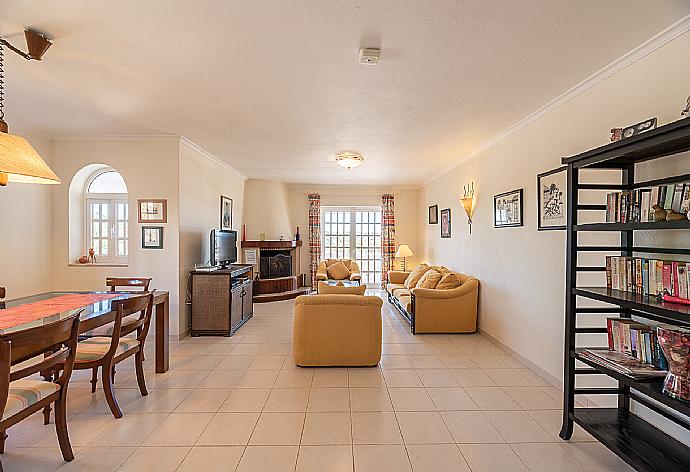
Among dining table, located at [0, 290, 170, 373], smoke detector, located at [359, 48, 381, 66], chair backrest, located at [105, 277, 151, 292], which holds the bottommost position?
dining table, located at [0, 290, 170, 373]

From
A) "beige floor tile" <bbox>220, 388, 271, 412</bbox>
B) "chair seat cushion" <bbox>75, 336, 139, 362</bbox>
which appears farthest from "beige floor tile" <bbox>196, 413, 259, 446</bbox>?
"chair seat cushion" <bbox>75, 336, 139, 362</bbox>

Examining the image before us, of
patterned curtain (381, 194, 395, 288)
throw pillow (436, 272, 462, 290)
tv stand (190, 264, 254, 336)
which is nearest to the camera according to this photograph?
tv stand (190, 264, 254, 336)

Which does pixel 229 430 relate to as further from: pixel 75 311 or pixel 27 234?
pixel 27 234

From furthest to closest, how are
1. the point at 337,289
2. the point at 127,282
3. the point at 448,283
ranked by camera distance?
the point at 337,289 < the point at 448,283 < the point at 127,282

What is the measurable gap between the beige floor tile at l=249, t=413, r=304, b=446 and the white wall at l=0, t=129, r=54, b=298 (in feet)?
12.4

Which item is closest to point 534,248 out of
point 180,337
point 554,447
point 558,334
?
point 558,334

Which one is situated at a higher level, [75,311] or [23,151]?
[23,151]

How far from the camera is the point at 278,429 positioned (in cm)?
296

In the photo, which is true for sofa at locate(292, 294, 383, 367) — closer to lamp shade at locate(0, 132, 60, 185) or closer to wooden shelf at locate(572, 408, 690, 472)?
wooden shelf at locate(572, 408, 690, 472)

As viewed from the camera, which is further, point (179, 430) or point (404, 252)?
point (404, 252)

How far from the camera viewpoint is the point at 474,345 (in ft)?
17.2

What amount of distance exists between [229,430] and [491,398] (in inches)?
86.7

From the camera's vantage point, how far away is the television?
6211 millimetres

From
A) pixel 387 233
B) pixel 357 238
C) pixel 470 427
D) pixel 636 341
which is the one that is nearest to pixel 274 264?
pixel 357 238
